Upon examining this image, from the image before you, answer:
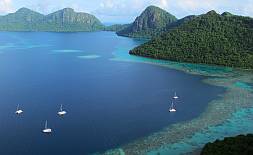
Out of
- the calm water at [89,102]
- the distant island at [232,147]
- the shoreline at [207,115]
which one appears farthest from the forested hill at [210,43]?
the distant island at [232,147]

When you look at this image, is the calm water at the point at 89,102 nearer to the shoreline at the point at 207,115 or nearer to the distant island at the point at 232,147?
the shoreline at the point at 207,115

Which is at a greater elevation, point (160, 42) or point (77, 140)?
point (160, 42)

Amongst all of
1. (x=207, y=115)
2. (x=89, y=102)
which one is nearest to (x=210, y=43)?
(x=207, y=115)

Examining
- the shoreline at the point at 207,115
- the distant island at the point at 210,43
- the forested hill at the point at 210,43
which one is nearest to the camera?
the shoreline at the point at 207,115

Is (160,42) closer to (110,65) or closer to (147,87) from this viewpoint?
(110,65)

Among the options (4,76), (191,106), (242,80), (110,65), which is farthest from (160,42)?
(191,106)
